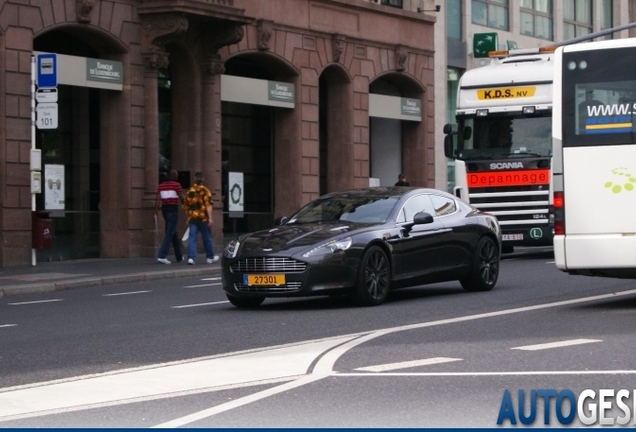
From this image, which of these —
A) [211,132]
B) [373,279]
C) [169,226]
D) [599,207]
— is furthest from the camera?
[211,132]

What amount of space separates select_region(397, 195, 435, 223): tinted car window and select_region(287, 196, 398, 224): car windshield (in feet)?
0.52

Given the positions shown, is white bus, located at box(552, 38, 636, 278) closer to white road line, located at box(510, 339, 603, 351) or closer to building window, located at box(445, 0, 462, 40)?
white road line, located at box(510, 339, 603, 351)

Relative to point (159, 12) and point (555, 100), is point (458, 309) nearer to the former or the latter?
point (555, 100)

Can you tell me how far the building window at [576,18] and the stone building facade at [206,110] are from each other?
11932 millimetres

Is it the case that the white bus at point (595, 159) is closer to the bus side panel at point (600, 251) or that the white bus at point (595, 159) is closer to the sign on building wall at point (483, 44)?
the bus side panel at point (600, 251)

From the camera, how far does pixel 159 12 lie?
2902 cm

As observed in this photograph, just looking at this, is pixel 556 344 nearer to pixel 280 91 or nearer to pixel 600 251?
pixel 600 251

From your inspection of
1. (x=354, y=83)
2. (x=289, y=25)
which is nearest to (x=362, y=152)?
(x=354, y=83)

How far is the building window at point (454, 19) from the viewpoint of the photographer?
4169 cm

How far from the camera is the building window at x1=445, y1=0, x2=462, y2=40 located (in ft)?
137

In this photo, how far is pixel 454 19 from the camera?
42.1 m

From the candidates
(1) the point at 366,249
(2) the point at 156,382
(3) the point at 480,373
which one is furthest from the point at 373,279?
(2) the point at 156,382

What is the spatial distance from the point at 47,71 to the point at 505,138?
27.9ft

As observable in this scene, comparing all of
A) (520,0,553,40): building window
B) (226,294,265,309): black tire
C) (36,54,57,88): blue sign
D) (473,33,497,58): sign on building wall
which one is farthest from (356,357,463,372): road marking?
(520,0,553,40): building window
